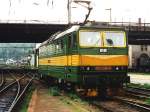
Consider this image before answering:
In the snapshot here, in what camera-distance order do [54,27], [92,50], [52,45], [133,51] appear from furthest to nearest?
[133,51] → [54,27] → [52,45] → [92,50]

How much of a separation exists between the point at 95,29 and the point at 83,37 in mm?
653

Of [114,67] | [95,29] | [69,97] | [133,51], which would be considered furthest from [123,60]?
[133,51]

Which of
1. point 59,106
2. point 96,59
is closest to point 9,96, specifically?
point 59,106

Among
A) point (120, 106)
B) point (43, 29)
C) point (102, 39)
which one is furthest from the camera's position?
point (43, 29)

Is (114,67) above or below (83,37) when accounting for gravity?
below

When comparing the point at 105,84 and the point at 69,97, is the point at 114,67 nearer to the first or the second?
the point at 105,84

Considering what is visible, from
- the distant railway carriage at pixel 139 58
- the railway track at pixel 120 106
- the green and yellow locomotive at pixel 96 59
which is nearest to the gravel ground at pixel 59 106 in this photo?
the railway track at pixel 120 106

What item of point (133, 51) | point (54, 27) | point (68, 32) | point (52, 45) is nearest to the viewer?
point (68, 32)

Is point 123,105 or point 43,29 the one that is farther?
point 43,29

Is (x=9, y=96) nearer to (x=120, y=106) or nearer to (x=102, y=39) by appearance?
(x=102, y=39)

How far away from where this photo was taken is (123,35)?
18141 mm

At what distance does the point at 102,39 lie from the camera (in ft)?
58.3

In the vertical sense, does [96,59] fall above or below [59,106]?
above

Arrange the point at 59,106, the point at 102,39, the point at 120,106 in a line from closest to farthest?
the point at 120,106, the point at 59,106, the point at 102,39
